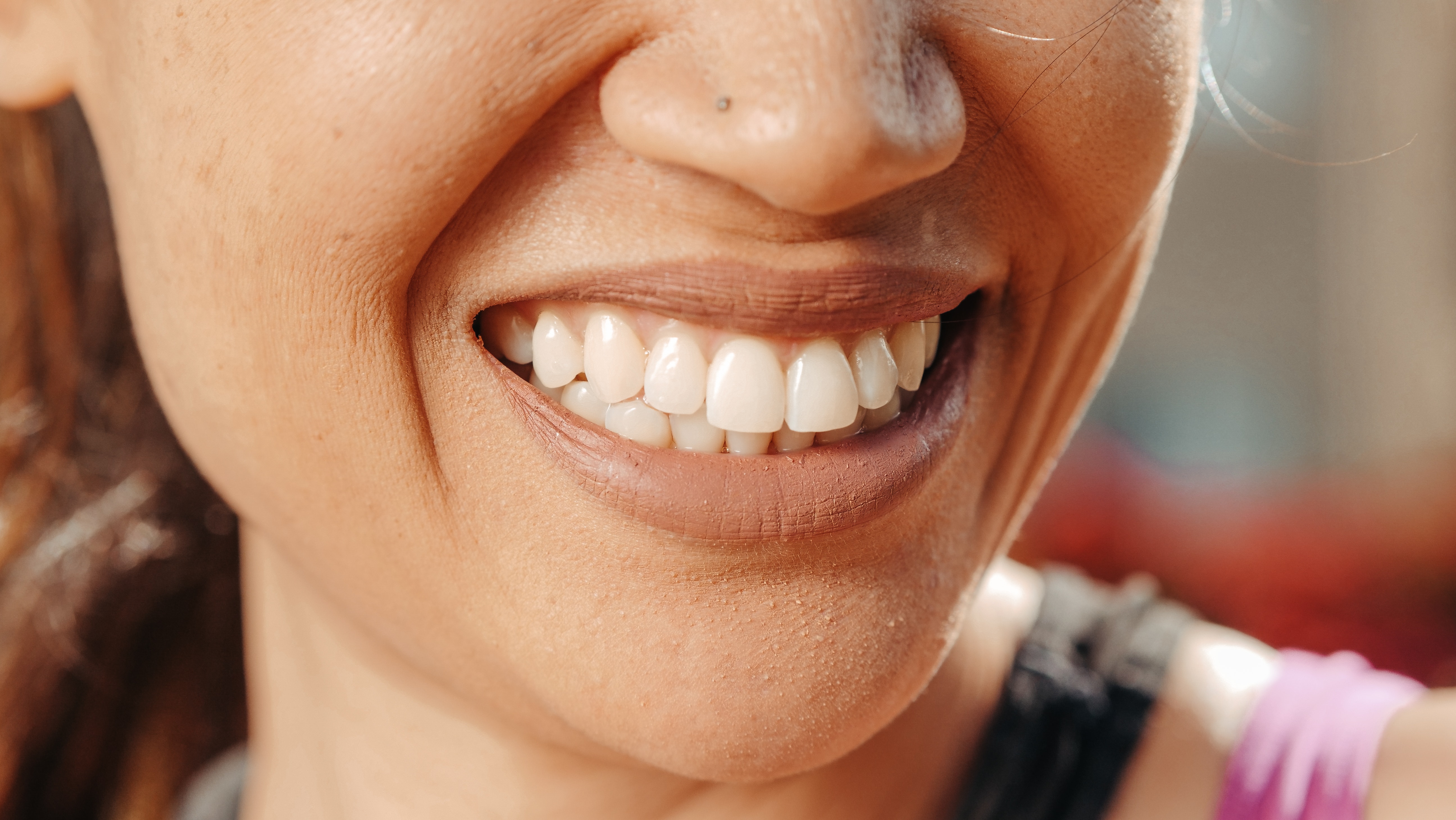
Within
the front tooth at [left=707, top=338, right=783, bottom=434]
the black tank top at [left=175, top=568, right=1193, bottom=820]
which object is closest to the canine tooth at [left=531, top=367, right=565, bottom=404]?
the front tooth at [left=707, top=338, right=783, bottom=434]

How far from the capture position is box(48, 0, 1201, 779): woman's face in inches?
23.0

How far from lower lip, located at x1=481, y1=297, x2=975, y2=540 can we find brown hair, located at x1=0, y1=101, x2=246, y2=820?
2.49 ft

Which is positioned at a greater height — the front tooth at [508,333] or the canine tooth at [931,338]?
the canine tooth at [931,338]

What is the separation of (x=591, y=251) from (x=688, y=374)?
0.11 m

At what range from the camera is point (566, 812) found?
2.90ft

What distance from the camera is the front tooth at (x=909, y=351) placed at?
76cm

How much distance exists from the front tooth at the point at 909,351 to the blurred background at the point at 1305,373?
2.22 m

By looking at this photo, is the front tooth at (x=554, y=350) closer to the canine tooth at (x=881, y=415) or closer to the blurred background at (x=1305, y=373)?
the canine tooth at (x=881, y=415)

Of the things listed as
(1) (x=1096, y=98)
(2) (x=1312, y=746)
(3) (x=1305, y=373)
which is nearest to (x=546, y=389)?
(1) (x=1096, y=98)

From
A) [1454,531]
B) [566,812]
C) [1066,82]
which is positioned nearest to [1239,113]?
[1454,531]

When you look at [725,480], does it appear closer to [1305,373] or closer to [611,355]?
[611,355]

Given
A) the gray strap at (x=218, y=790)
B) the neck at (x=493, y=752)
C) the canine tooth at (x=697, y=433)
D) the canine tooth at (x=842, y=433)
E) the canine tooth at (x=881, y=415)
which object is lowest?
the gray strap at (x=218, y=790)

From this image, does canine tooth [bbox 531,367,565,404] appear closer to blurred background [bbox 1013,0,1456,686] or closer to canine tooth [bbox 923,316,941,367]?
canine tooth [bbox 923,316,941,367]

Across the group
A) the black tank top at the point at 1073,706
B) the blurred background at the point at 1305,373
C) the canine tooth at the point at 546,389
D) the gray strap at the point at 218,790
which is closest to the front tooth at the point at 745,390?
the canine tooth at the point at 546,389
